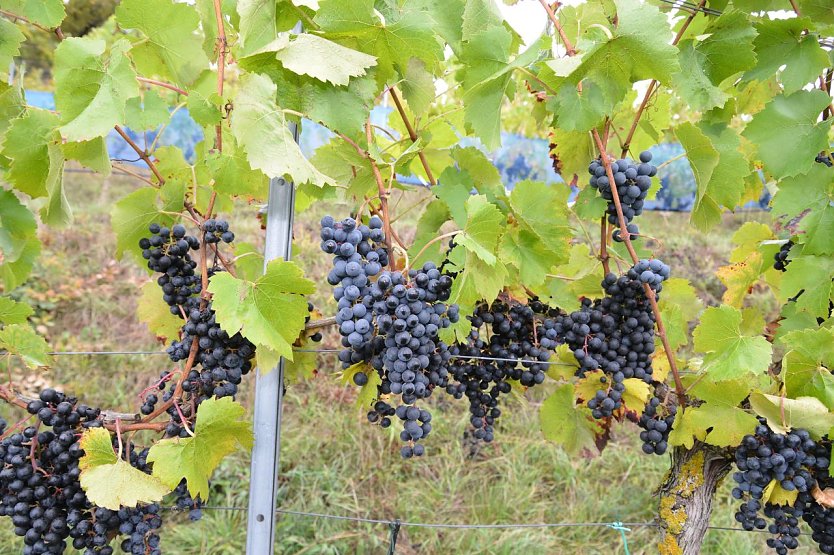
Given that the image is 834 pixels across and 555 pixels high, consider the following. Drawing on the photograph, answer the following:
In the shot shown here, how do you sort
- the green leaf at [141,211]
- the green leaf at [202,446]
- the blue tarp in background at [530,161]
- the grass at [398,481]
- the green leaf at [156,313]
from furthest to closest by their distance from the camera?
1. the blue tarp in background at [530,161]
2. the grass at [398,481]
3. the green leaf at [156,313]
4. the green leaf at [141,211]
5. the green leaf at [202,446]

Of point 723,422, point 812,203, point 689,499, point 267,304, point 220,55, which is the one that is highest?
point 220,55

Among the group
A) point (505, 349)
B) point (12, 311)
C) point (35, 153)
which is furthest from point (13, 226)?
point (505, 349)

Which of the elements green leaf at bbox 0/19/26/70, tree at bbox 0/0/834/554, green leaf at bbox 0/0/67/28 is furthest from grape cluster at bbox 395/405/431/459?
green leaf at bbox 0/19/26/70

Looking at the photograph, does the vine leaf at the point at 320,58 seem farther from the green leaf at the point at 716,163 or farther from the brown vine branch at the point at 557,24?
the green leaf at the point at 716,163

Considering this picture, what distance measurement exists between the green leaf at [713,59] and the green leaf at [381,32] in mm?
556

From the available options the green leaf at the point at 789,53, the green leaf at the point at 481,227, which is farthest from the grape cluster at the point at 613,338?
the green leaf at the point at 789,53

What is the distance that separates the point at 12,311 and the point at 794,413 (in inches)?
70.2

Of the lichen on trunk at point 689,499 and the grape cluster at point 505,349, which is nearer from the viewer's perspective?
the grape cluster at point 505,349

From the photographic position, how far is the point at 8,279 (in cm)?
166

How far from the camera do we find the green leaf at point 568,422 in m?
1.53

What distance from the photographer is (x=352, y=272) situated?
1094mm

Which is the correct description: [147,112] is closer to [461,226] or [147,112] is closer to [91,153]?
[91,153]

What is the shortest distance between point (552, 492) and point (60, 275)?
4.23 meters

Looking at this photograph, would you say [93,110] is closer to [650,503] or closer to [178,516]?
[178,516]
